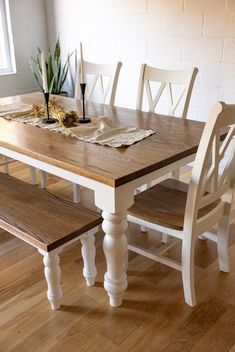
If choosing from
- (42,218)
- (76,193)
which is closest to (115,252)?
(42,218)

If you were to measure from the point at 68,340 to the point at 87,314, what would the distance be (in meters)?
0.16

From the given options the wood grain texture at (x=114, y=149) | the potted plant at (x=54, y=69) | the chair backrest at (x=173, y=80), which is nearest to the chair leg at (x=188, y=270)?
the wood grain texture at (x=114, y=149)

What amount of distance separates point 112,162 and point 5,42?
299 cm

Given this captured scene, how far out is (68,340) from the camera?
151cm

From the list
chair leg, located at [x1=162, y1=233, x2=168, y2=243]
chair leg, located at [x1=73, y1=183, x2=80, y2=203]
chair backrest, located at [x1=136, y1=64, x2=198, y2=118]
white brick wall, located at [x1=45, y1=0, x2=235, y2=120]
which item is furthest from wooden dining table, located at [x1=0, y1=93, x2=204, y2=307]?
white brick wall, located at [x1=45, y1=0, x2=235, y2=120]

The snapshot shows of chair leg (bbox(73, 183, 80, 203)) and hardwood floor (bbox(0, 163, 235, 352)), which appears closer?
hardwood floor (bbox(0, 163, 235, 352))

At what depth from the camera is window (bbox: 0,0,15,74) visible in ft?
12.3

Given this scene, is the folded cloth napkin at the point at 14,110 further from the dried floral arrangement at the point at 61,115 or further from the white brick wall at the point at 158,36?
the white brick wall at the point at 158,36

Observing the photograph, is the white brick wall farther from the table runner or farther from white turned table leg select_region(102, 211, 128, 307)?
white turned table leg select_region(102, 211, 128, 307)

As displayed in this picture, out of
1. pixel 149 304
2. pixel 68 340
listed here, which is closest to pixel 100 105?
pixel 149 304

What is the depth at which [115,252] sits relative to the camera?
5.01ft

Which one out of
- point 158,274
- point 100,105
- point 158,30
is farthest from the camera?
point 158,30

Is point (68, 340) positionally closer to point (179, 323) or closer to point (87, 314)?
point (87, 314)

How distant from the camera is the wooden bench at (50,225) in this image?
1.50m
